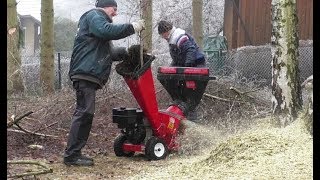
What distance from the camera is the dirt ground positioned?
18.9 feet

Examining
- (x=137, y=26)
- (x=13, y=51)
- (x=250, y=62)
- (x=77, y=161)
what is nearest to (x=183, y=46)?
(x=137, y=26)

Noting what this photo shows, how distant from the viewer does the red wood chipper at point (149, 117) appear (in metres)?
6.23

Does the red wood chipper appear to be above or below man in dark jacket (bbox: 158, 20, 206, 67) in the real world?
below

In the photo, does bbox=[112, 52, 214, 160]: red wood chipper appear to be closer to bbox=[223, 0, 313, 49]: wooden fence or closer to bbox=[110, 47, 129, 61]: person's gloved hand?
bbox=[110, 47, 129, 61]: person's gloved hand

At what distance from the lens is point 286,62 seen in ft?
22.3

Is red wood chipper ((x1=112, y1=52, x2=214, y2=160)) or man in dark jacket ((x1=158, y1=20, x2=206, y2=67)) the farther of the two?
man in dark jacket ((x1=158, y1=20, x2=206, y2=67))

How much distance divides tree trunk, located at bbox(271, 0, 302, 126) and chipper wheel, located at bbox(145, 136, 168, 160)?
1.56 metres

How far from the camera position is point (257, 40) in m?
17.0

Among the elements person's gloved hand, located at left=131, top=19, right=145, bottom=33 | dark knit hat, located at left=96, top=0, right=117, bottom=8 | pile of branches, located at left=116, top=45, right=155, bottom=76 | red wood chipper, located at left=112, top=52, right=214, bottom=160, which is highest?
dark knit hat, located at left=96, top=0, right=117, bottom=8

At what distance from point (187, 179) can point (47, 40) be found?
370 inches

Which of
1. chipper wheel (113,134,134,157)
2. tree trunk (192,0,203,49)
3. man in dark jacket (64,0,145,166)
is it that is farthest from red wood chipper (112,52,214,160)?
tree trunk (192,0,203,49)

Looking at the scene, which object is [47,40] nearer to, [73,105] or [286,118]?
[73,105]

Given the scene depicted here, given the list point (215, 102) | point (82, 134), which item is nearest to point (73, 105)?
point (215, 102)

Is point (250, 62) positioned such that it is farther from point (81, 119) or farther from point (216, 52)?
point (81, 119)
